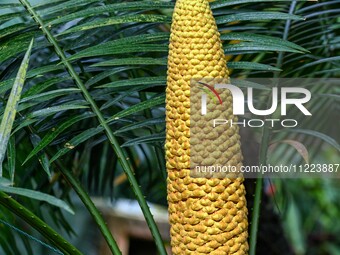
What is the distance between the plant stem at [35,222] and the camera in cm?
80

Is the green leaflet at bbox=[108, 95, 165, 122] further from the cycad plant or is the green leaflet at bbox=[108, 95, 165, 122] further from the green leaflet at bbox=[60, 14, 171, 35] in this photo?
the green leaflet at bbox=[60, 14, 171, 35]

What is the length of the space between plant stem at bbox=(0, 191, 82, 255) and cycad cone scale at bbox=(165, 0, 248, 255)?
14 centimetres

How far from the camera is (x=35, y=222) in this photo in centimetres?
87

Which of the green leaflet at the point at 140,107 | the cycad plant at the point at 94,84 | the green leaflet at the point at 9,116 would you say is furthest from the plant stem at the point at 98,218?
the green leaflet at the point at 9,116

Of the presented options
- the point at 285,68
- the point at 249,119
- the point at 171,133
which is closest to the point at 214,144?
the point at 171,133

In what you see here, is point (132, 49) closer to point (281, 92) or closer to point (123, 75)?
point (281, 92)

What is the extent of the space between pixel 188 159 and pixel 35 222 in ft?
0.62

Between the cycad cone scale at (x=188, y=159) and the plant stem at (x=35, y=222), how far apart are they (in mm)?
139

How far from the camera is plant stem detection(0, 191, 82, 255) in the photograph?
80 cm

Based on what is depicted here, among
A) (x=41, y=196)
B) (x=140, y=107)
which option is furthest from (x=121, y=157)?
(x=41, y=196)

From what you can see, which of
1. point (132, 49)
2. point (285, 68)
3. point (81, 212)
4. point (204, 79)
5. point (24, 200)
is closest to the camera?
point (204, 79)

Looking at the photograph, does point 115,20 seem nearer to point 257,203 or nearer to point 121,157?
point 121,157

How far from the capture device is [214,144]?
90 centimetres

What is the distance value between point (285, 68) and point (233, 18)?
0.96 ft
